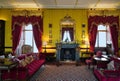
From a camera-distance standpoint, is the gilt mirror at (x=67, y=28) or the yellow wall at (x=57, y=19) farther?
the yellow wall at (x=57, y=19)

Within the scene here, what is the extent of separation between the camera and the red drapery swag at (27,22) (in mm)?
13375

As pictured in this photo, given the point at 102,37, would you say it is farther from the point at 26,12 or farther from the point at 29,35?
the point at 26,12

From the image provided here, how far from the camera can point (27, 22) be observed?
13375mm

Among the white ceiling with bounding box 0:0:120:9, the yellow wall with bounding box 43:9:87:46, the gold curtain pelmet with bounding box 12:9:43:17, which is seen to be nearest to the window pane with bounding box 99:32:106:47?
the yellow wall with bounding box 43:9:87:46

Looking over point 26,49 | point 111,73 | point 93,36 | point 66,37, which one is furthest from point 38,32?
point 111,73

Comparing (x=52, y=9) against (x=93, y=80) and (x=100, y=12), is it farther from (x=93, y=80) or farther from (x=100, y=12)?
(x=93, y=80)

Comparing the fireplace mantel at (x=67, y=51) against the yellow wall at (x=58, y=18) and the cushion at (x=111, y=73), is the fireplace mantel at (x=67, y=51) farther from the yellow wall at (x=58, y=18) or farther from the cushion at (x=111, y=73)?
the cushion at (x=111, y=73)

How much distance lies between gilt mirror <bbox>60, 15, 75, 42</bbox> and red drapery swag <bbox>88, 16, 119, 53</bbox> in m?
1.14

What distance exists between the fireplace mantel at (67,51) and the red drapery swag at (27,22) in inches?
57.0

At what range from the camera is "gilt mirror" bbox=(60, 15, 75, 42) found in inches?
527

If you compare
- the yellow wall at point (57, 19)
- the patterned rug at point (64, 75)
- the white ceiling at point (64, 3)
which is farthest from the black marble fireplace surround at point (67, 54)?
the patterned rug at point (64, 75)

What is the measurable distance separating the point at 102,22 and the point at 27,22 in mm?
5017

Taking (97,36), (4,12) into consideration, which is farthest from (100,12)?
(4,12)

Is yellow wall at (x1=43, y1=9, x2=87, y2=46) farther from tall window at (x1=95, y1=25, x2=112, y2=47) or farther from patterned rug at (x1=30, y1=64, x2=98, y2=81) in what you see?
patterned rug at (x1=30, y1=64, x2=98, y2=81)
